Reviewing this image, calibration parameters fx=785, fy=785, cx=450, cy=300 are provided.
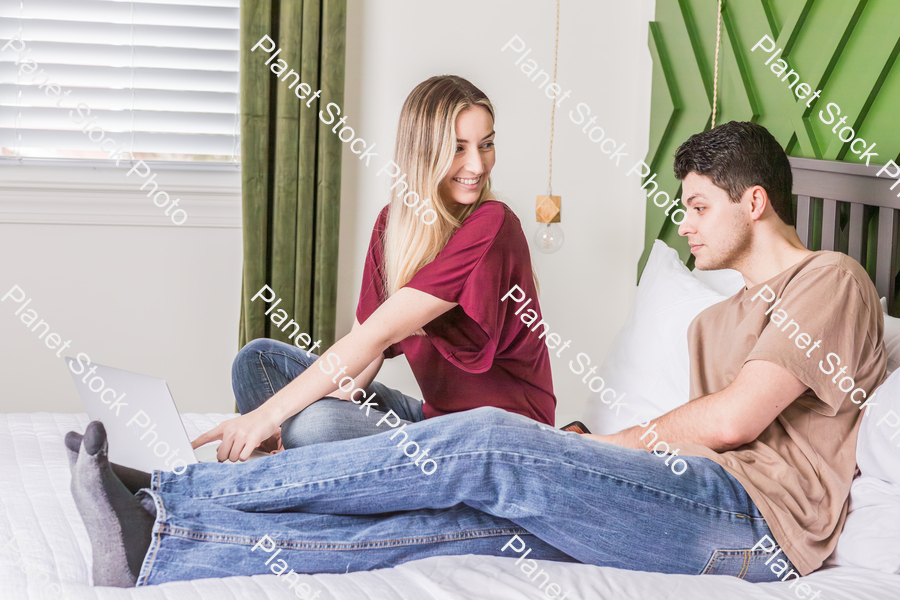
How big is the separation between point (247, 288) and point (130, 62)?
0.72m

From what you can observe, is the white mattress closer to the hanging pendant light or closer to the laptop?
the laptop

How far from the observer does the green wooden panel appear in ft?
4.90

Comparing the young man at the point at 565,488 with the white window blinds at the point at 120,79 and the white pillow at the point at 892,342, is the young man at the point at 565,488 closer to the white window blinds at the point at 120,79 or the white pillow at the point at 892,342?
the white pillow at the point at 892,342

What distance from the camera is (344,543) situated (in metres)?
1.06

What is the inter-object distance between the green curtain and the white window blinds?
0.14m

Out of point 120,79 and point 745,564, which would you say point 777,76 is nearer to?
point 745,564

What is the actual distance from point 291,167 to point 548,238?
30.1 inches

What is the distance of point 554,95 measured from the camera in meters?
2.42

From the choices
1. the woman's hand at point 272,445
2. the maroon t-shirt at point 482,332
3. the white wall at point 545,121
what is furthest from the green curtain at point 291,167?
the woman's hand at point 272,445

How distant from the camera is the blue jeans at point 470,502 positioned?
1040mm

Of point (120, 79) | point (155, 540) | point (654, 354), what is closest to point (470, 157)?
point (654, 354)

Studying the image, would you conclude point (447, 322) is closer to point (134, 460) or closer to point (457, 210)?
point (457, 210)

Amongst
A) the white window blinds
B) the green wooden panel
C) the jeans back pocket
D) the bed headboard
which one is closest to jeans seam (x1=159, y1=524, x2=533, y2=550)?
the jeans back pocket

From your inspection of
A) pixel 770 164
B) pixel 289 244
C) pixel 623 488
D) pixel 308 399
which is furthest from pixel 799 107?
pixel 289 244
